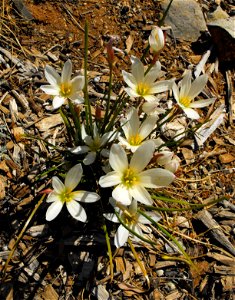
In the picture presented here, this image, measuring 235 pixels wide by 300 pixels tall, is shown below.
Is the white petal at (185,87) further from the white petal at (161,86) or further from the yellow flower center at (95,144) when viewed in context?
the yellow flower center at (95,144)

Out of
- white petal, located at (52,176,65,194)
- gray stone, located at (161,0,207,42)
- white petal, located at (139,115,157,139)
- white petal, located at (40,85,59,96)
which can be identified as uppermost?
gray stone, located at (161,0,207,42)

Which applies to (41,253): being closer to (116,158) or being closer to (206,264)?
(116,158)

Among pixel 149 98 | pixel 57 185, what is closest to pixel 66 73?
pixel 149 98

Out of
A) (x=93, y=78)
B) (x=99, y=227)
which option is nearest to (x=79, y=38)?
(x=93, y=78)

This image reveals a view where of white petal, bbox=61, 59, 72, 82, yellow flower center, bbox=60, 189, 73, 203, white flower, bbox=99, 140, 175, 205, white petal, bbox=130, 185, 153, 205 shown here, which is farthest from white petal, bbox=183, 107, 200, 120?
yellow flower center, bbox=60, 189, 73, 203

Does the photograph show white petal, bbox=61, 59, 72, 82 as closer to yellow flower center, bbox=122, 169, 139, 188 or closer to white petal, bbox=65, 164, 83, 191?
white petal, bbox=65, 164, 83, 191

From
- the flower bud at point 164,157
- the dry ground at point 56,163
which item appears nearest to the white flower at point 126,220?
the flower bud at point 164,157
